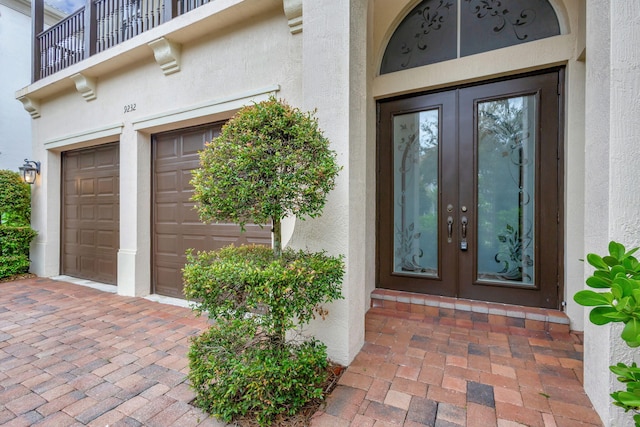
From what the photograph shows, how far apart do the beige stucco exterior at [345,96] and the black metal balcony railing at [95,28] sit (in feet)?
1.33

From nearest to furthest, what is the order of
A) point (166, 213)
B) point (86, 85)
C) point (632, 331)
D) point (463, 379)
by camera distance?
point (632, 331), point (463, 379), point (166, 213), point (86, 85)

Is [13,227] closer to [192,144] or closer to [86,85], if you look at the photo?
[86,85]

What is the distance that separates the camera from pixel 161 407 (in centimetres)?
180

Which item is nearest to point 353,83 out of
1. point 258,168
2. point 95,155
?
point 258,168

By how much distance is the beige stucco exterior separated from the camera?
1568 millimetres

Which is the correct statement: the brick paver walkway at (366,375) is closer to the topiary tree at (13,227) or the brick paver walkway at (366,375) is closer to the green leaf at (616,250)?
the green leaf at (616,250)

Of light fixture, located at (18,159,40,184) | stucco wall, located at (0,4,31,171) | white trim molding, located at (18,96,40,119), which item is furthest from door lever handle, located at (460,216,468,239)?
stucco wall, located at (0,4,31,171)

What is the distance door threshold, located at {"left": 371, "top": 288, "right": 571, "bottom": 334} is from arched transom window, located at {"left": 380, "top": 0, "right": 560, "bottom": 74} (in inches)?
100

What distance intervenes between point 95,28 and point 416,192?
5.66 meters

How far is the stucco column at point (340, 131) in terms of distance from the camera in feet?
7.19

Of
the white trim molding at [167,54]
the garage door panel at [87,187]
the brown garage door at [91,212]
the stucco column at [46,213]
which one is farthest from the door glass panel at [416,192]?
the stucco column at [46,213]

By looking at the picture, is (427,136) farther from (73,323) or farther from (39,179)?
(39,179)

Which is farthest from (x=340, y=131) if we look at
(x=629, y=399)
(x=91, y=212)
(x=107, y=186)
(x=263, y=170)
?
(x=91, y=212)

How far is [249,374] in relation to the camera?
1.59m
